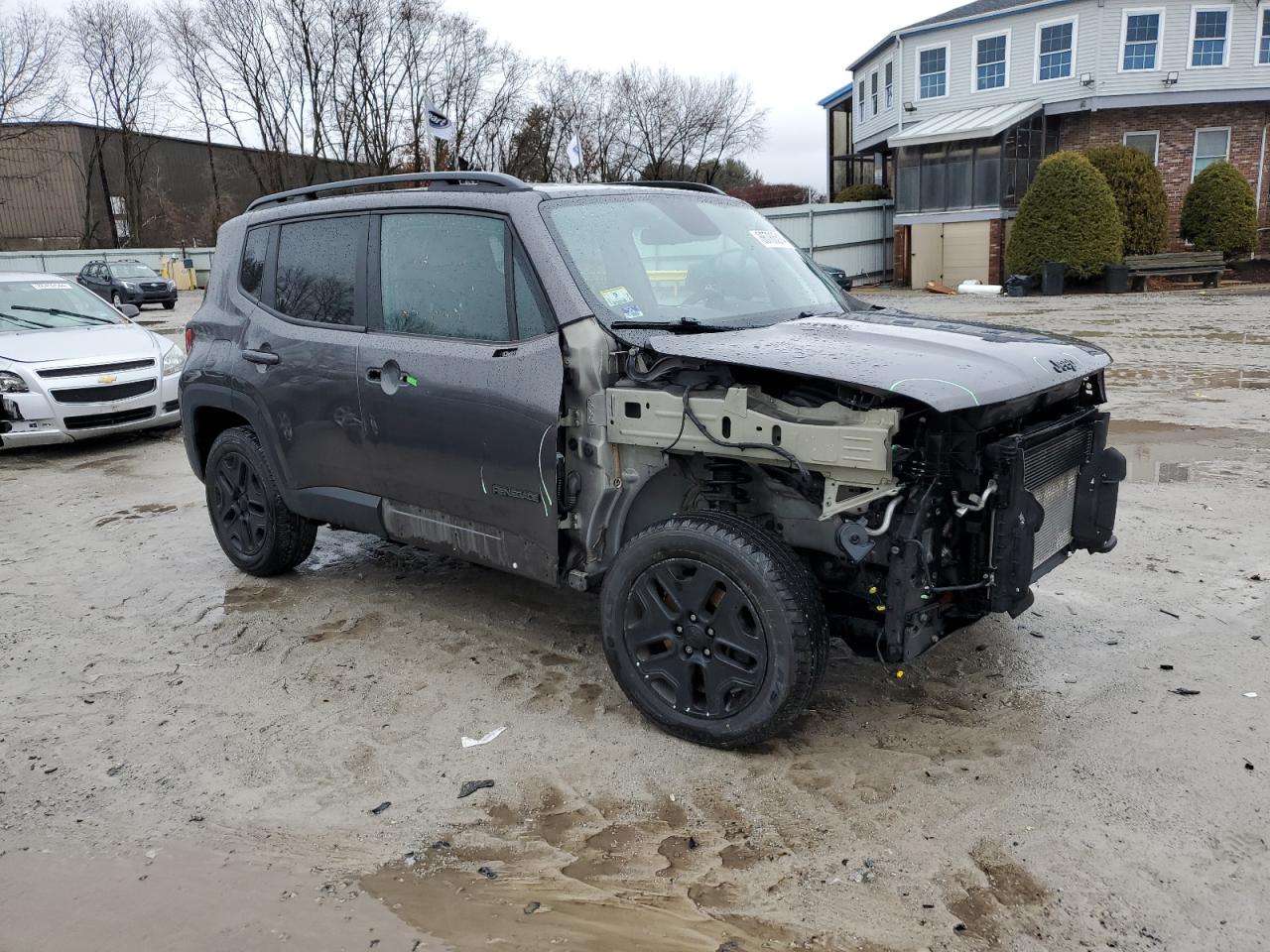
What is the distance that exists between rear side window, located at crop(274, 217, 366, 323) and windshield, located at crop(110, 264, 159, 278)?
2794cm

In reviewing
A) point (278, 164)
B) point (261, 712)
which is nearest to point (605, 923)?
point (261, 712)

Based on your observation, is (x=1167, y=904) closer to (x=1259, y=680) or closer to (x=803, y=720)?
(x=803, y=720)

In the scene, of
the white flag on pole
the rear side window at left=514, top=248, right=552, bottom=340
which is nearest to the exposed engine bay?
the rear side window at left=514, top=248, right=552, bottom=340

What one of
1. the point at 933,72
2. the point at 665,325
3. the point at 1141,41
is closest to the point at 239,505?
the point at 665,325

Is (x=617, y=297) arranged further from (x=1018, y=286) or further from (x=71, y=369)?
(x=1018, y=286)

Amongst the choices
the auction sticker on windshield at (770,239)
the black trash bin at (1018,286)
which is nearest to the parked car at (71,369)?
the auction sticker on windshield at (770,239)

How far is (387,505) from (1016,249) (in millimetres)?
23884

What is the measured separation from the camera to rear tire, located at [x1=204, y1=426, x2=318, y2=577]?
212 inches

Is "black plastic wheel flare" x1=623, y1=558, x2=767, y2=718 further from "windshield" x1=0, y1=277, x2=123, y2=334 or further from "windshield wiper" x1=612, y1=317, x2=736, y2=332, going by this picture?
"windshield" x1=0, y1=277, x2=123, y2=334

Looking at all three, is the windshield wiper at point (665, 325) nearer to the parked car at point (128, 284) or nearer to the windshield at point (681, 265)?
the windshield at point (681, 265)

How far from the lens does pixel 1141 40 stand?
27688 mm

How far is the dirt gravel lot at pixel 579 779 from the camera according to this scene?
2771 millimetres

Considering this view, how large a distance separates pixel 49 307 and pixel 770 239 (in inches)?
347

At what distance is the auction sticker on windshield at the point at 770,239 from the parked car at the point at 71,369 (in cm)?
723
